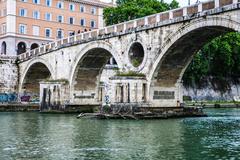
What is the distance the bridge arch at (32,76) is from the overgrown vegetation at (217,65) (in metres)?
18.3

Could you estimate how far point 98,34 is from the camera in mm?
33688

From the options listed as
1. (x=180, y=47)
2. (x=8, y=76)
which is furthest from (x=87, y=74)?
(x=180, y=47)

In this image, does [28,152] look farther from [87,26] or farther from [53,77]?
[87,26]

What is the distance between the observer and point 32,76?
152 feet

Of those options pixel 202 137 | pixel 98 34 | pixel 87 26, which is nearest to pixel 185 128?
pixel 202 137

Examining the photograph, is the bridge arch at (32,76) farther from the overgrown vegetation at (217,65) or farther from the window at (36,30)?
the overgrown vegetation at (217,65)

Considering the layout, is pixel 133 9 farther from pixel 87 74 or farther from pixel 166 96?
pixel 166 96

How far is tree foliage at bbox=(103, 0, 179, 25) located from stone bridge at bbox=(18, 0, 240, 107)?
484 inches

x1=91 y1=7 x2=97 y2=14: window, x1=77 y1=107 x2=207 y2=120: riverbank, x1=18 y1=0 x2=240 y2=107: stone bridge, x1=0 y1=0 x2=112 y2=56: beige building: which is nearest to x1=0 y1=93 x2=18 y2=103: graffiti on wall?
x1=18 y1=0 x2=240 y2=107: stone bridge

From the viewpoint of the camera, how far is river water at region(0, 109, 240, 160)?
14.4 m

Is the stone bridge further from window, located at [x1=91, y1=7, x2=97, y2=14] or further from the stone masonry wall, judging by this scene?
window, located at [x1=91, y1=7, x2=97, y2=14]

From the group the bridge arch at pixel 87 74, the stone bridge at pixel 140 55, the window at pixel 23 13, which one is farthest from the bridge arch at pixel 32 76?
the window at pixel 23 13

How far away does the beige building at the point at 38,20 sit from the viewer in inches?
2044

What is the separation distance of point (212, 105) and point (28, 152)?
35413 mm
